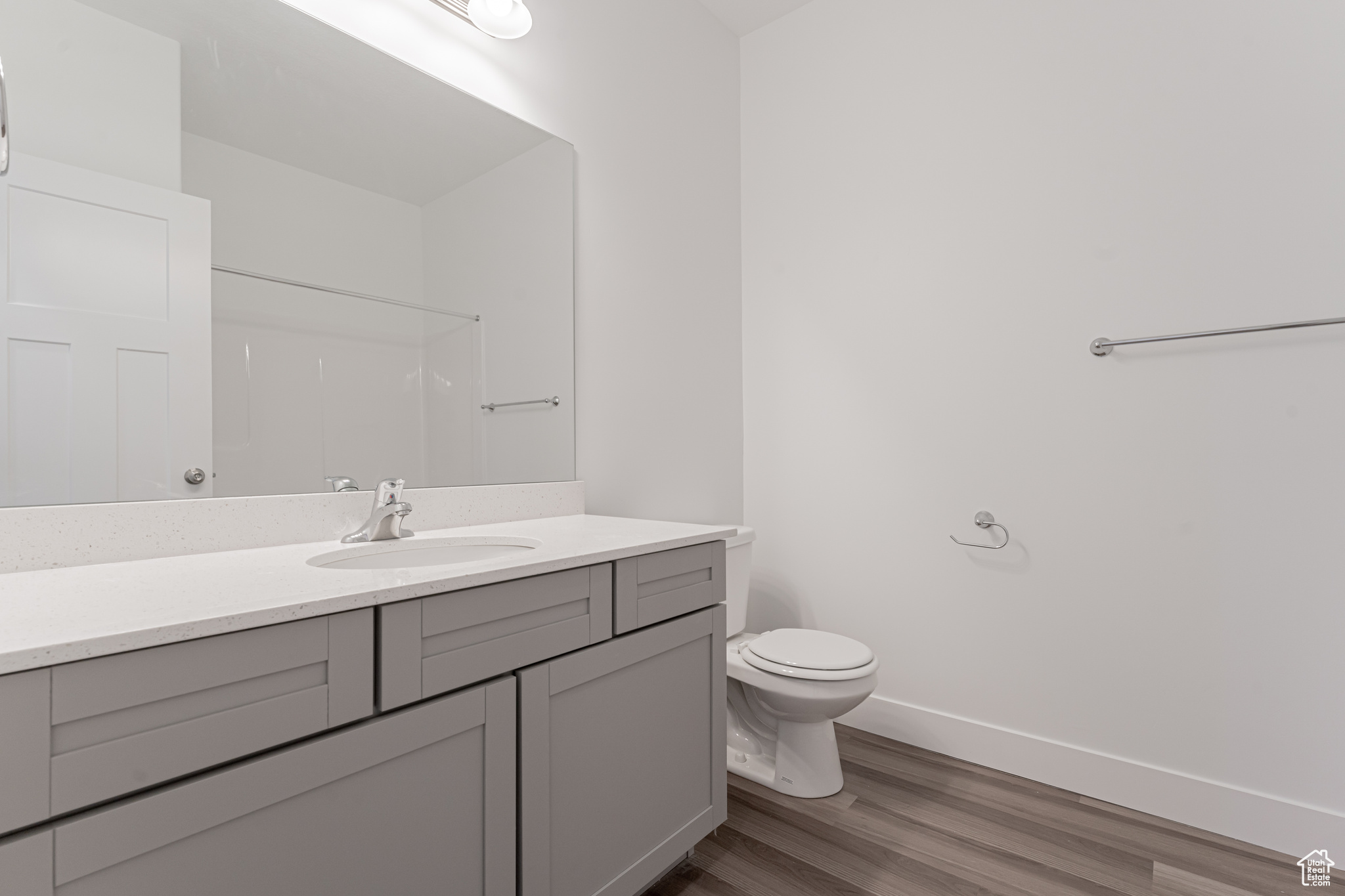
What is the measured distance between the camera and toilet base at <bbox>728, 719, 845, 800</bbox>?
6.01 ft

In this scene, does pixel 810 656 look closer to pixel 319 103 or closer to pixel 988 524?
pixel 988 524

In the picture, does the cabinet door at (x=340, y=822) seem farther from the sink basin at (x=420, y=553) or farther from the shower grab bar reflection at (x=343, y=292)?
the shower grab bar reflection at (x=343, y=292)

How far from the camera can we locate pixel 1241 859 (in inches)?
60.5

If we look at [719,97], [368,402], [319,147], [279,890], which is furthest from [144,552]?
[719,97]

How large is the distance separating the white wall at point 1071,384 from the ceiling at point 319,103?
4.32ft

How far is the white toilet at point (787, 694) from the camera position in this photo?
1.72 meters

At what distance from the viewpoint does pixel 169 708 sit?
27.5 inches

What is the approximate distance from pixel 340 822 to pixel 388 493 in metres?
0.64

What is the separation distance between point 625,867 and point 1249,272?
2.04 m

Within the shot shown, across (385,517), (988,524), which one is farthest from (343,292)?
(988,524)

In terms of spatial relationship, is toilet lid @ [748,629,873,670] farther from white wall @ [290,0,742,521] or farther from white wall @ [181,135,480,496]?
white wall @ [181,135,480,496]
